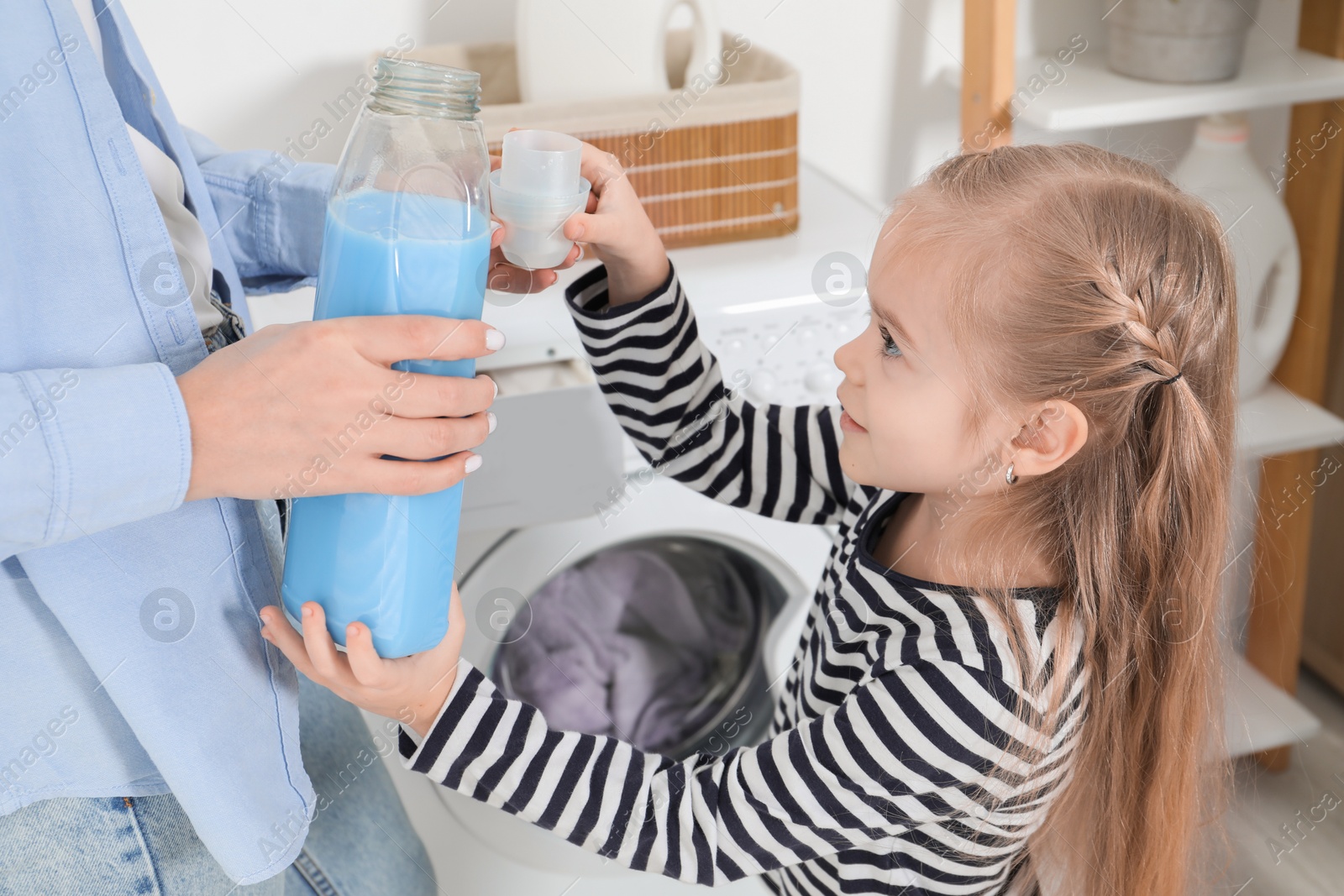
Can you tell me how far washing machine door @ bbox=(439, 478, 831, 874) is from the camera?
43.1 inches

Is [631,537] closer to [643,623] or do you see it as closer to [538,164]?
[643,623]

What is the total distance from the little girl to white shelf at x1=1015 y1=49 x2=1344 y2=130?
0.59 metres

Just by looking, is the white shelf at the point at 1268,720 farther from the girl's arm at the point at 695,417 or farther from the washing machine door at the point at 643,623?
the girl's arm at the point at 695,417

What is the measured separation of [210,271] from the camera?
632mm

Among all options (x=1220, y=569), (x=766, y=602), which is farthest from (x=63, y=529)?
(x=766, y=602)

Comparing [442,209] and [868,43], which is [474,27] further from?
[442,209]

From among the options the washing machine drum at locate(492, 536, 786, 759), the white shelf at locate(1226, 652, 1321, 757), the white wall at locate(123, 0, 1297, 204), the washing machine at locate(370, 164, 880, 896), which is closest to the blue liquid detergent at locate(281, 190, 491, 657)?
the washing machine at locate(370, 164, 880, 896)

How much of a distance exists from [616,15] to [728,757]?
0.73m

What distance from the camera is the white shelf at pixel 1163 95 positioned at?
1218mm

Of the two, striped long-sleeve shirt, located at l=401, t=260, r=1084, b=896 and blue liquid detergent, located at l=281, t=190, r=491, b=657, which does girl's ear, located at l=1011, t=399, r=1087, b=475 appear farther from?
blue liquid detergent, located at l=281, t=190, r=491, b=657

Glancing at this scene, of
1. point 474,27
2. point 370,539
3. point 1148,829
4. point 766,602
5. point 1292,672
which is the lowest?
point 1292,672

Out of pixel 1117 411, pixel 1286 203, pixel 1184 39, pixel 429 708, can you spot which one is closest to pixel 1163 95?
pixel 1184 39

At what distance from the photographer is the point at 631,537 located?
3.62 ft

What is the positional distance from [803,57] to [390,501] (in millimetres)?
1034
